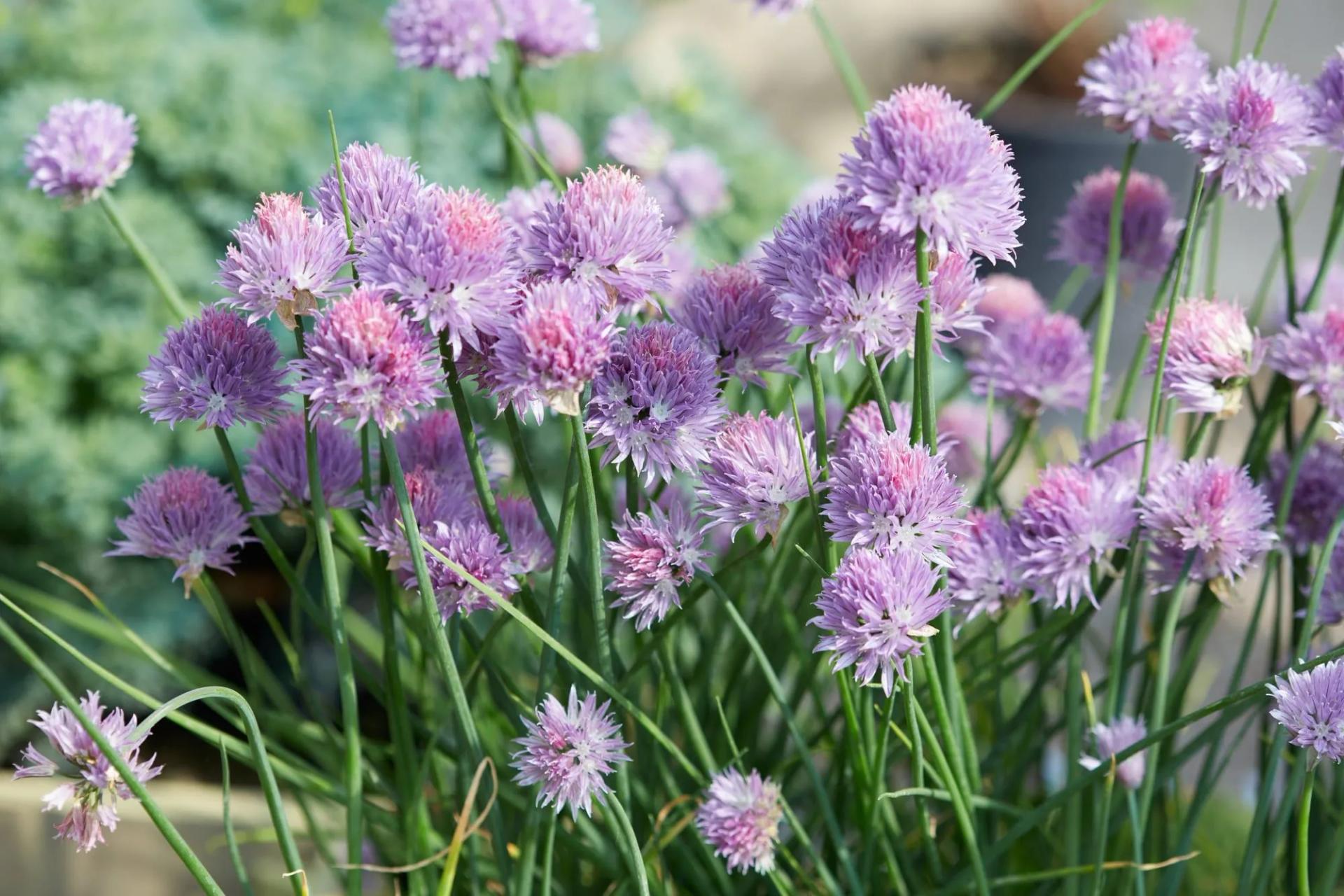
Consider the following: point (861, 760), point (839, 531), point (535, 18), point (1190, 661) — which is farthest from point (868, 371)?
→ point (535, 18)

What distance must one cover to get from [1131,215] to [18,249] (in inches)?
49.9

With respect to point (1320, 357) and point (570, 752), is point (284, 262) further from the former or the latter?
point (1320, 357)

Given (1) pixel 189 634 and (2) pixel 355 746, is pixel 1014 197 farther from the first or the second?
(1) pixel 189 634

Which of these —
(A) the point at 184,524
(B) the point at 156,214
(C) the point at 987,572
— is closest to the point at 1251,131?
(C) the point at 987,572

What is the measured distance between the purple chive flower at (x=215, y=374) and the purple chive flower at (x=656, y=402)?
0.16 m

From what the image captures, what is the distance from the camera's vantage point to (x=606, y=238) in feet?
1.82

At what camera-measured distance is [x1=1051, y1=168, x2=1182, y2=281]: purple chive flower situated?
842mm

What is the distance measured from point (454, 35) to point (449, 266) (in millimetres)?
419

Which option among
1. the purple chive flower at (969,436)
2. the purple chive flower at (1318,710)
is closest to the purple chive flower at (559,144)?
the purple chive flower at (969,436)

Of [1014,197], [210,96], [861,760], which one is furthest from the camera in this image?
[210,96]

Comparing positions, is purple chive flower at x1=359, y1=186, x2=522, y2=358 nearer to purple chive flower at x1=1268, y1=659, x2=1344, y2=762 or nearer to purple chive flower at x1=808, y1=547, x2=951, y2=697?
purple chive flower at x1=808, y1=547, x2=951, y2=697

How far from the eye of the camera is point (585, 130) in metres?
1.50

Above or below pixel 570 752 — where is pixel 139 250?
above

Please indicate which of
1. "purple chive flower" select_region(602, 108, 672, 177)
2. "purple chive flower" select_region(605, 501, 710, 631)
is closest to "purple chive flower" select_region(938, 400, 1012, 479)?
"purple chive flower" select_region(602, 108, 672, 177)
